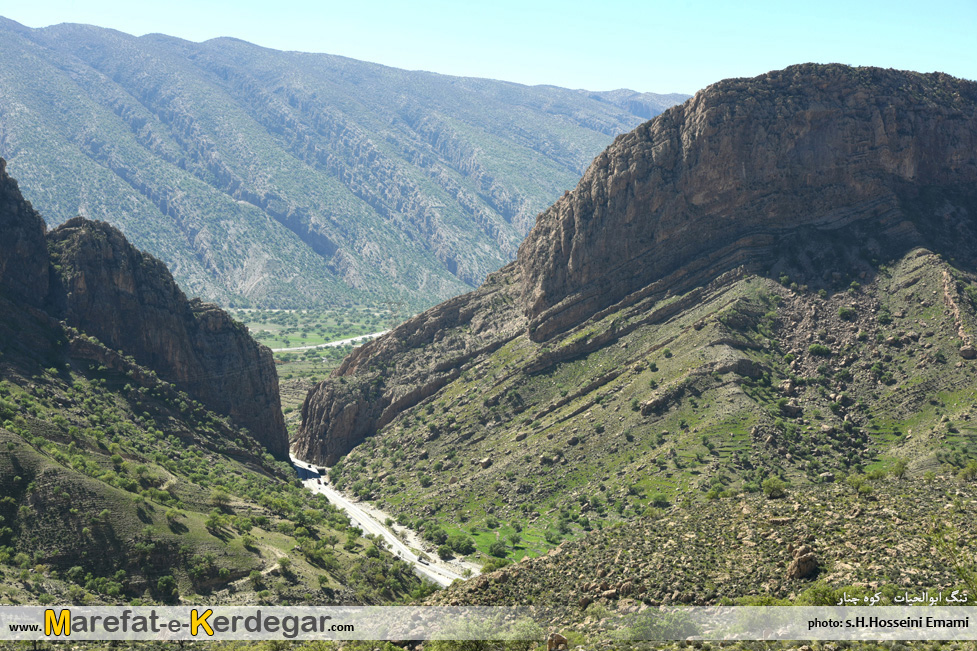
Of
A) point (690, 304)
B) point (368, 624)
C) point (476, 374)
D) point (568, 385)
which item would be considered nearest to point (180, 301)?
point (476, 374)

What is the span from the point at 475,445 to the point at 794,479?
58.9m

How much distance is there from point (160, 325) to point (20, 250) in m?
24.9

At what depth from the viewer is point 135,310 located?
145 meters

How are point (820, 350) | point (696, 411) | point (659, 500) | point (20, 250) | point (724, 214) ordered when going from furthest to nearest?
point (724, 214) < point (20, 250) < point (820, 350) < point (696, 411) < point (659, 500)

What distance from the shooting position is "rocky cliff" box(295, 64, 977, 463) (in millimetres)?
140500

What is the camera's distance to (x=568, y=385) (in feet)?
481

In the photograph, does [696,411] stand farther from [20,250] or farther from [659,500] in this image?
[20,250]

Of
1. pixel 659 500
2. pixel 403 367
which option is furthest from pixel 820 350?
pixel 403 367

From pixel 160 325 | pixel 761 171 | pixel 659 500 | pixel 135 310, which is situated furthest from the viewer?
pixel 160 325

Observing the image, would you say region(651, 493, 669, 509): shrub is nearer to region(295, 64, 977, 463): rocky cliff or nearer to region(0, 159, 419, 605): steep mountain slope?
region(295, 64, 977, 463): rocky cliff

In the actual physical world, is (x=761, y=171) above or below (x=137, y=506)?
above

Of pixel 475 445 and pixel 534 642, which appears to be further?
pixel 475 445

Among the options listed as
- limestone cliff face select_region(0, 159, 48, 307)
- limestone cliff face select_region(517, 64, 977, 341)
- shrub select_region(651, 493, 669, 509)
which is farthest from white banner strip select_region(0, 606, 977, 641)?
limestone cliff face select_region(517, 64, 977, 341)

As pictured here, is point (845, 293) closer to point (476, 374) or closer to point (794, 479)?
point (794, 479)
